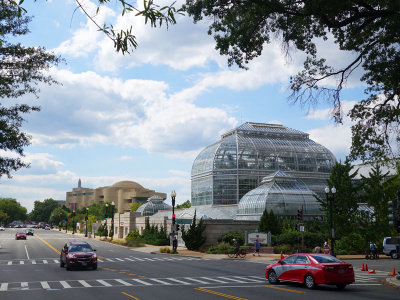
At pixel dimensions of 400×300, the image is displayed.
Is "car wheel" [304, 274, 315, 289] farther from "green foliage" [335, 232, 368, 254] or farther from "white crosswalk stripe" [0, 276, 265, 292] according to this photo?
"green foliage" [335, 232, 368, 254]

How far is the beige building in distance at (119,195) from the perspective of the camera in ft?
536

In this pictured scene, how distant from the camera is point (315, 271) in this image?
56.7 feet

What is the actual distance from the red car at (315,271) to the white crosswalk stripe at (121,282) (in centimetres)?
177

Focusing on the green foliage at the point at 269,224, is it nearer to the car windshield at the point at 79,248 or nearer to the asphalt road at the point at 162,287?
the asphalt road at the point at 162,287

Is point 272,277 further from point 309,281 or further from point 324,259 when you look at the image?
point 324,259

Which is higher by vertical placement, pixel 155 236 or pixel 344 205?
pixel 344 205

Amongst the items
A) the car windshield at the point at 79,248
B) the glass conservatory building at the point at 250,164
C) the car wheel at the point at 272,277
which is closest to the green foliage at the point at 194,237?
the car windshield at the point at 79,248

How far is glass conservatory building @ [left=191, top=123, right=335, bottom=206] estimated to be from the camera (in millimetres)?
74375

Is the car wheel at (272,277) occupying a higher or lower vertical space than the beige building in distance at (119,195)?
lower

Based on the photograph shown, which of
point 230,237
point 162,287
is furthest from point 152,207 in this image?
point 162,287

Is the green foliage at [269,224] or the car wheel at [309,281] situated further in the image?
the green foliage at [269,224]

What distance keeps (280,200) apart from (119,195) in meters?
119

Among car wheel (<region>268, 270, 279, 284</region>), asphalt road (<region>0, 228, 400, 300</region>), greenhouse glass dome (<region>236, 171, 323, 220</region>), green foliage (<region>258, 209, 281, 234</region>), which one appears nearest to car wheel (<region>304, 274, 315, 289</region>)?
asphalt road (<region>0, 228, 400, 300</region>)

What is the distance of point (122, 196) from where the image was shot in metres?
168
